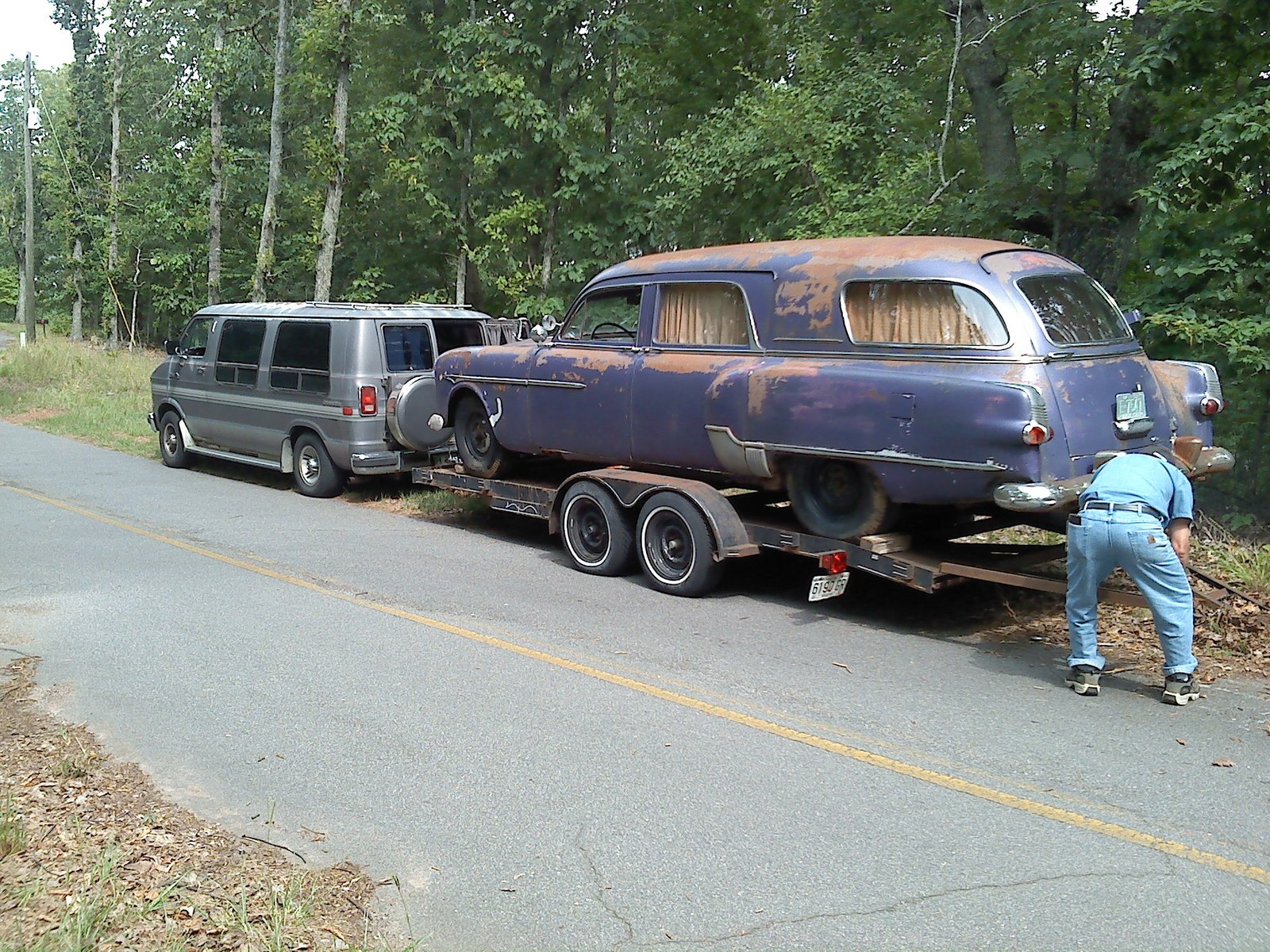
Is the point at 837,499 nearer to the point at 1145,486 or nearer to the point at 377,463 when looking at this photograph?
the point at 1145,486

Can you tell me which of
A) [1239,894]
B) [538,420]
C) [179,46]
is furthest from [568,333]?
[179,46]

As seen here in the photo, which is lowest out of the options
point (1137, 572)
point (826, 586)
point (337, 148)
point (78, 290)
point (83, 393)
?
point (826, 586)

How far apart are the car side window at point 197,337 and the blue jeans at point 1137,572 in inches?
483

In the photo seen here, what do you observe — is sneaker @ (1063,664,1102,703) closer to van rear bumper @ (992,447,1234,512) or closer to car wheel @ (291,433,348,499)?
van rear bumper @ (992,447,1234,512)

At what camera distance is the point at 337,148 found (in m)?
22.6

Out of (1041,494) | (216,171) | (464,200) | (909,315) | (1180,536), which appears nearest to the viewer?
(1180,536)

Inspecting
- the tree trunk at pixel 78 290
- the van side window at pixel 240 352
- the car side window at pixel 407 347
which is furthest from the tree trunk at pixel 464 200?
the tree trunk at pixel 78 290

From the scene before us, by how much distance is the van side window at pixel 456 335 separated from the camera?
1334cm

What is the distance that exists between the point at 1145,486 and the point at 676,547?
144 inches

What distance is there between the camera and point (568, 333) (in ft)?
34.0

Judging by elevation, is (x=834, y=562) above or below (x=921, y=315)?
below

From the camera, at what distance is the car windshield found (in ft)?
24.8

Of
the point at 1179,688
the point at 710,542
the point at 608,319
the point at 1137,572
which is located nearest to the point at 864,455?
the point at 710,542

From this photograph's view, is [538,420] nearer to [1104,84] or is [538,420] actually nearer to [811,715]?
[811,715]
